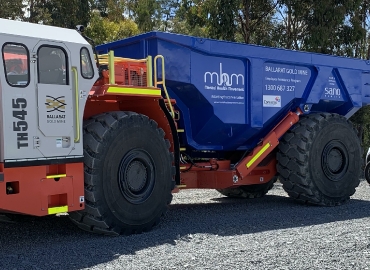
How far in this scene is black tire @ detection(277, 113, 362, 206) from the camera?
9.58m

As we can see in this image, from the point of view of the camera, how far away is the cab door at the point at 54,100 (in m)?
6.21

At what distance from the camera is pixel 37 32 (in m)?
6.39

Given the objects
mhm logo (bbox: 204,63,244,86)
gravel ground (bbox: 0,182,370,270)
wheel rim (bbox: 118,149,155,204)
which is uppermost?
mhm logo (bbox: 204,63,244,86)

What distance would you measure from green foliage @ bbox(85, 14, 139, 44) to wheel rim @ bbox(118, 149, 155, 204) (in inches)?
418

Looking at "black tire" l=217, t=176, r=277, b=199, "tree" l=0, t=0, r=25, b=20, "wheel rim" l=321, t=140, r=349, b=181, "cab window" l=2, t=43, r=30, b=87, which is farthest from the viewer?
"tree" l=0, t=0, r=25, b=20

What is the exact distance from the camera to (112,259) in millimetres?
5691

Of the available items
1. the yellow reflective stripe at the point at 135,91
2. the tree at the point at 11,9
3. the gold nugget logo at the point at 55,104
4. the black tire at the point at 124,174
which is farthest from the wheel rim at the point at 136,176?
the tree at the point at 11,9

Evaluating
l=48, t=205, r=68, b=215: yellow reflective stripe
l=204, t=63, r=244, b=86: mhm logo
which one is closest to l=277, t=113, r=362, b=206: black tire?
l=204, t=63, r=244, b=86: mhm logo

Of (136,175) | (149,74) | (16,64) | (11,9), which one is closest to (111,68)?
(149,74)

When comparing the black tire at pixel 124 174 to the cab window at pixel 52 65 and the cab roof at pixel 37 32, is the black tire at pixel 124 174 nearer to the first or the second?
the cab window at pixel 52 65

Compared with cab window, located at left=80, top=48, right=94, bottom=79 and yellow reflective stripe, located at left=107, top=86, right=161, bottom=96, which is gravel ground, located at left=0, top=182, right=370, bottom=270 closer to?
yellow reflective stripe, located at left=107, top=86, right=161, bottom=96

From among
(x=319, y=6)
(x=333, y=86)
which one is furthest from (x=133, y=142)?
(x=319, y=6)

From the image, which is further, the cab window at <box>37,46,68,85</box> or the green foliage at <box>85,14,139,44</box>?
the green foliage at <box>85,14,139,44</box>

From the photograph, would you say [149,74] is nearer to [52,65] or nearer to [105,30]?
[52,65]
